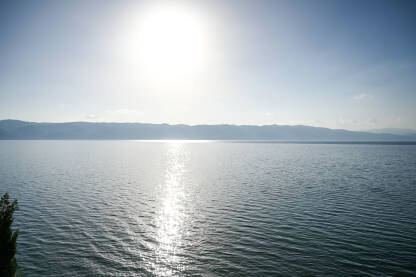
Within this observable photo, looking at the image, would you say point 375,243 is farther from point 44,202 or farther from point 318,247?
point 44,202

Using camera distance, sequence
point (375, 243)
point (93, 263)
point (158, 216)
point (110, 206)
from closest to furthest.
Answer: point (93, 263) → point (375, 243) → point (158, 216) → point (110, 206)

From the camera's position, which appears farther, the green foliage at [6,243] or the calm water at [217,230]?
the calm water at [217,230]

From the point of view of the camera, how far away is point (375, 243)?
858 inches

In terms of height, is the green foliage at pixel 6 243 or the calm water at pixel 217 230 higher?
the green foliage at pixel 6 243

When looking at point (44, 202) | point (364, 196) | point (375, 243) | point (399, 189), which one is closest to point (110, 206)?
point (44, 202)

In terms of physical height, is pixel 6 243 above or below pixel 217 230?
above

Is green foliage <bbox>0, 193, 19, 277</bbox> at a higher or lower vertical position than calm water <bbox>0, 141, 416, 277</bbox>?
higher

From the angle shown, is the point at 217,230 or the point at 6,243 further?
the point at 217,230

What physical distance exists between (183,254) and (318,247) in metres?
12.8

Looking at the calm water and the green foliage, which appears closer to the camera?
the green foliage

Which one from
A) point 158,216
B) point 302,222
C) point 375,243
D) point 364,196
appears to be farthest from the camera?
point 364,196

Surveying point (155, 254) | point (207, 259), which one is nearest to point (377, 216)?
point (207, 259)

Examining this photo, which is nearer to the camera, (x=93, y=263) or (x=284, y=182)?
(x=93, y=263)

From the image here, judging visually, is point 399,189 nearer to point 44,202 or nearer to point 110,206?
point 110,206
